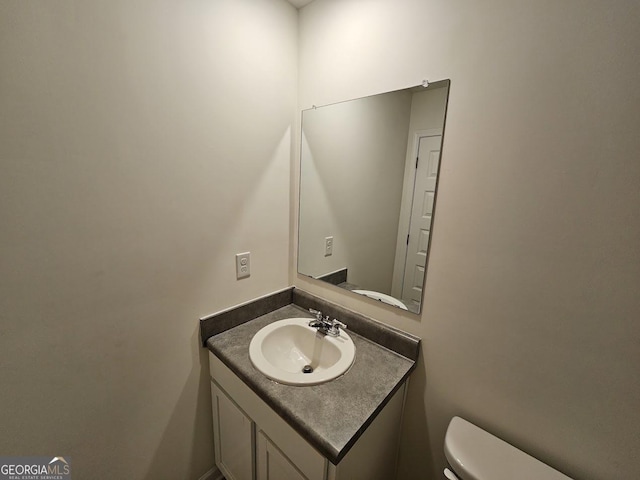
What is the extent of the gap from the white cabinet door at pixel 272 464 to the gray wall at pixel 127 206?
16.0 inches

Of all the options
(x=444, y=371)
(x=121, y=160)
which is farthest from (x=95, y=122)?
(x=444, y=371)

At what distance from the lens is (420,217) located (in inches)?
38.8

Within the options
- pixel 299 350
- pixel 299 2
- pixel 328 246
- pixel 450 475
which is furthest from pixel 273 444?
pixel 299 2

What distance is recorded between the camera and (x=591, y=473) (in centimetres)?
74

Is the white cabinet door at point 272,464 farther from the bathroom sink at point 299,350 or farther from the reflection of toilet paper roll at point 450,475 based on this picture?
the reflection of toilet paper roll at point 450,475

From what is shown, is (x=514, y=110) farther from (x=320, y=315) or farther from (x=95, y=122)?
(x=95, y=122)

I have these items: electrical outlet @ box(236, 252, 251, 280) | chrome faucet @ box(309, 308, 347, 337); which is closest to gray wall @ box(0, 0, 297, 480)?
electrical outlet @ box(236, 252, 251, 280)

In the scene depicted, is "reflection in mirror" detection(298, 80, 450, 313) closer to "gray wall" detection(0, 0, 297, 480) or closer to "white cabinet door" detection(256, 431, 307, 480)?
"gray wall" detection(0, 0, 297, 480)

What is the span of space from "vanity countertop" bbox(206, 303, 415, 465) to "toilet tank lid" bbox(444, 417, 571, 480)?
25 cm

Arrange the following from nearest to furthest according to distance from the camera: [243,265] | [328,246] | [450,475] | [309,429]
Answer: [309,429] < [450,475] < [243,265] < [328,246]

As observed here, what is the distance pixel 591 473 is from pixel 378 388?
0.65m

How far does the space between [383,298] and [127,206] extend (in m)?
1.06

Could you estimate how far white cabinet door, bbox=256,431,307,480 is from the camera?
2.68 feet

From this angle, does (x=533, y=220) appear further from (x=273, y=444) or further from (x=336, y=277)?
(x=273, y=444)
